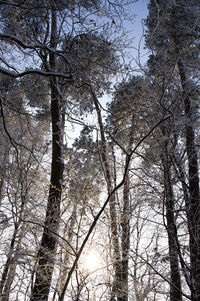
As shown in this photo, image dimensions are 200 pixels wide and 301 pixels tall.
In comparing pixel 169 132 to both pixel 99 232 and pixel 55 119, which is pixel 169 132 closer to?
pixel 99 232

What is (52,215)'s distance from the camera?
14.2 feet

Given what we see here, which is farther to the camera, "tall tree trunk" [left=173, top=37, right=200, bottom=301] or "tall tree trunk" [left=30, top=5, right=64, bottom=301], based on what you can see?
"tall tree trunk" [left=30, top=5, right=64, bottom=301]

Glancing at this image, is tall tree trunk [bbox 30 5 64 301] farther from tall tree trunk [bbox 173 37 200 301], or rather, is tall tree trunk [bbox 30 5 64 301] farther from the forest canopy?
tall tree trunk [bbox 173 37 200 301]

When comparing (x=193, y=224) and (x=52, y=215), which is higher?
(x=52, y=215)

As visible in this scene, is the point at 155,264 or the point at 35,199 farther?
the point at 35,199

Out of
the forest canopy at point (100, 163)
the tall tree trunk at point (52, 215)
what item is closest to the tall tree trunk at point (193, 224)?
the forest canopy at point (100, 163)

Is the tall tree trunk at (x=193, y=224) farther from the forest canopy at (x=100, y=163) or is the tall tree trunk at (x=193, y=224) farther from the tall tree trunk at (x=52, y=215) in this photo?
the tall tree trunk at (x=52, y=215)

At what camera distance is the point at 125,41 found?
4.10 metres

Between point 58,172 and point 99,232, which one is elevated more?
point 58,172

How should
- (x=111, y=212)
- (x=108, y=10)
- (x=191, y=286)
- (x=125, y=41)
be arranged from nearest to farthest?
(x=191, y=286)
(x=108, y=10)
(x=125, y=41)
(x=111, y=212)

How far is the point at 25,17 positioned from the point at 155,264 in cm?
517

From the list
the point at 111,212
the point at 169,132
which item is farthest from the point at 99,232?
the point at 169,132

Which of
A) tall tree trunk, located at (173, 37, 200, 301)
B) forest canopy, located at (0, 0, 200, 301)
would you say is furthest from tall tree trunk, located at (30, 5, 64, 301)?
tall tree trunk, located at (173, 37, 200, 301)

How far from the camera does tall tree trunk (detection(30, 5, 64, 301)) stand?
400 centimetres
